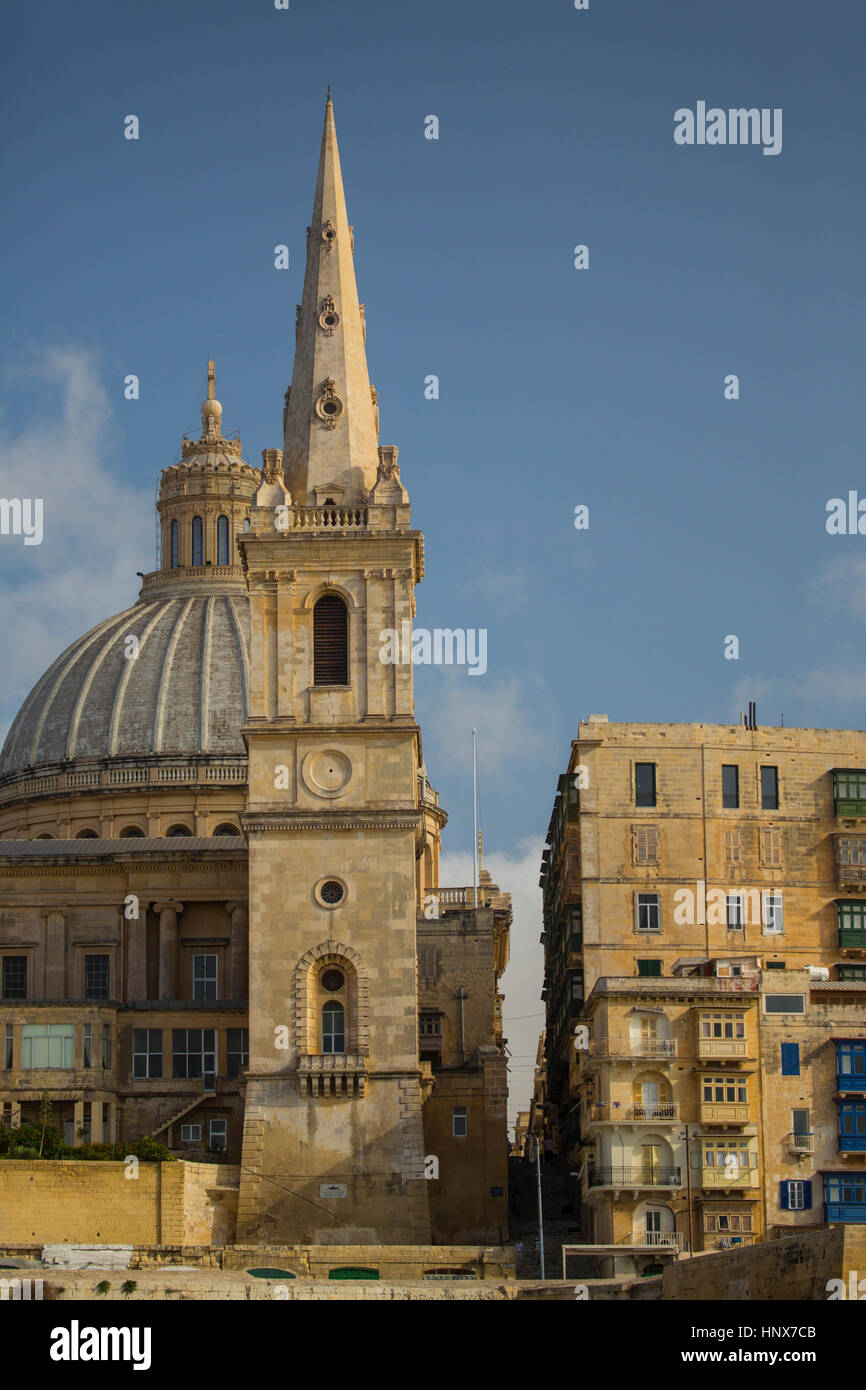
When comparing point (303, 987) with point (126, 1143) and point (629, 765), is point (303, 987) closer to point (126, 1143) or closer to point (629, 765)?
point (126, 1143)

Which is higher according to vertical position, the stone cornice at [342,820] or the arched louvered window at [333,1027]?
the stone cornice at [342,820]

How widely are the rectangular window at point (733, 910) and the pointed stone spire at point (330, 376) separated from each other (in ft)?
60.5

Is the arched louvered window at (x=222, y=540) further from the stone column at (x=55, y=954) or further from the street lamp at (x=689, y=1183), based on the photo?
the street lamp at (x=689, y=1183)

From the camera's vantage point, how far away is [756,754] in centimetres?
9194

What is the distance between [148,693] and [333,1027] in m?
34.5

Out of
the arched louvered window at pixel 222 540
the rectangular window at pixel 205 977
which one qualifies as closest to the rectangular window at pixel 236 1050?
the rectangular window at pixel 205 977

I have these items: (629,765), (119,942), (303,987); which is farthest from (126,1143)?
(629,765)

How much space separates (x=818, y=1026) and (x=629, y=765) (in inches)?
580

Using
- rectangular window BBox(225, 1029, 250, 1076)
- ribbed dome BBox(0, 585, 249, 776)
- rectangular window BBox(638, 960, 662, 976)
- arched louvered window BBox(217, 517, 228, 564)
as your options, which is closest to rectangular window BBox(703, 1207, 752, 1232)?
rectangular window BBox(638, 960, 662, 976)

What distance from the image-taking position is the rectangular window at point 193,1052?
89.6 meters

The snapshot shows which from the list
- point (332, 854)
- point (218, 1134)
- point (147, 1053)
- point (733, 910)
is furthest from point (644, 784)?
point (147, 1053)
